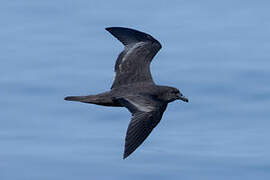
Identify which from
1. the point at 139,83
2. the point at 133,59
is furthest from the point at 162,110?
the point at 133,59

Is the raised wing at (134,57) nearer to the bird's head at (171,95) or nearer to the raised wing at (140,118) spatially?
the bird's head at (171,95)

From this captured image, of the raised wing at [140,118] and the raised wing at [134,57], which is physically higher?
the raised wing at [134,57]

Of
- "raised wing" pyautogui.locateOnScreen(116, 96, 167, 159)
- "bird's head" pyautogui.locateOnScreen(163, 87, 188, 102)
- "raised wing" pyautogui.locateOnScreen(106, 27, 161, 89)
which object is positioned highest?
"raised wing" pyautogui.locateOnScreen(106, 27, 161, 89)

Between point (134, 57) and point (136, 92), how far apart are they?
1.61m

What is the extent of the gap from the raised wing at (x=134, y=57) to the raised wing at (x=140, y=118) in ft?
4.14

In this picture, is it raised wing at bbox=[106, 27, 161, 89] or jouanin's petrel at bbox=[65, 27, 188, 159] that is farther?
raised wing at bbox=[106, 27, 161, 89]

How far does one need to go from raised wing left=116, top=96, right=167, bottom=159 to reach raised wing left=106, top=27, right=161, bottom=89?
126 cm

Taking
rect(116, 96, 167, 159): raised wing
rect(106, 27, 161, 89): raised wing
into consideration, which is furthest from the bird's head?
rect(116, 96, 167, 159): raised wing

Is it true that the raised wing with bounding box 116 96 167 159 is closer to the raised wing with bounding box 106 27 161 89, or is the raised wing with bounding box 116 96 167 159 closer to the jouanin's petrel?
the jouanin's petrel

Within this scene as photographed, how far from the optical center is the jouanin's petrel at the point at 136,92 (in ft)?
38.7

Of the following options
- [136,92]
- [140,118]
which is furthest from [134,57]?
[140,118]

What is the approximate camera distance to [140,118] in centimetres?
1195

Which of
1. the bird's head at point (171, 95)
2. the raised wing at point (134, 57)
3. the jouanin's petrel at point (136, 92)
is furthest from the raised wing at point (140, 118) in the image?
the raised wing at point (134, 57)

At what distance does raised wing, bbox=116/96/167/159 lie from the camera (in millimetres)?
11367
